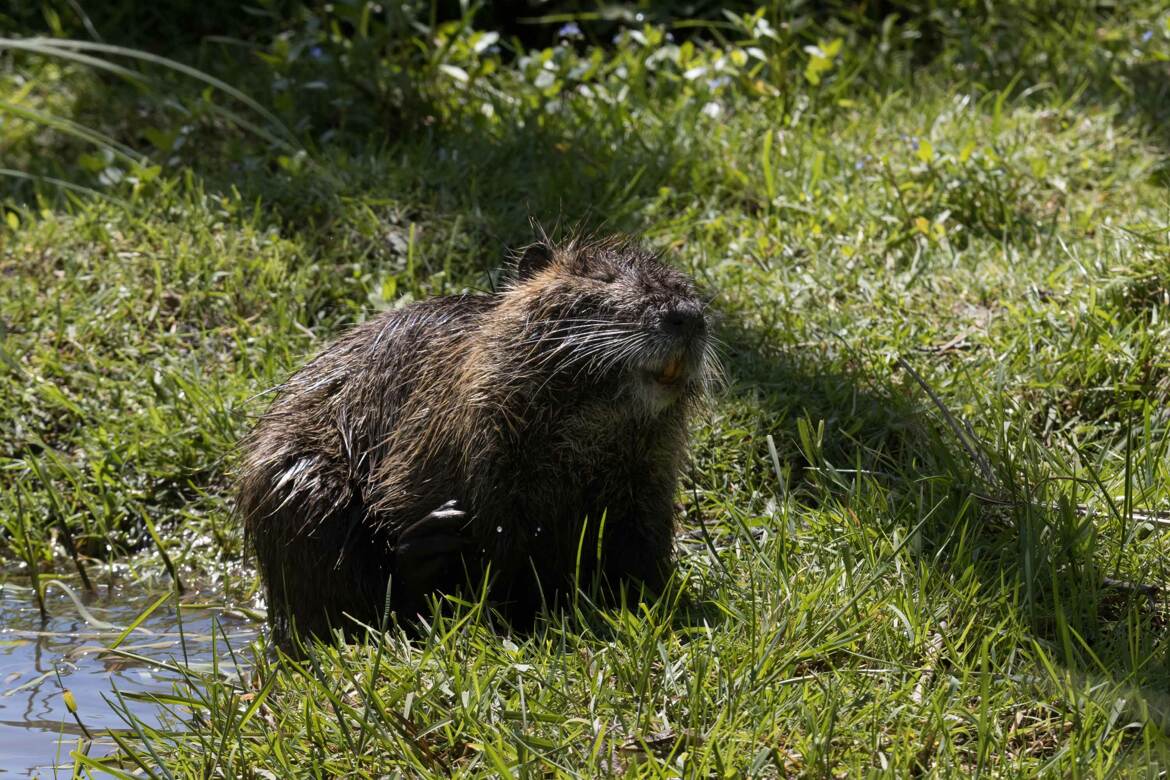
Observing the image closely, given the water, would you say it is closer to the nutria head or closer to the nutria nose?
the nutria head

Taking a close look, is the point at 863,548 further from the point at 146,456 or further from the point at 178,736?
the point at 146,456

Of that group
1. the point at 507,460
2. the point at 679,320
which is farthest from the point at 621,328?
the point at 507,460

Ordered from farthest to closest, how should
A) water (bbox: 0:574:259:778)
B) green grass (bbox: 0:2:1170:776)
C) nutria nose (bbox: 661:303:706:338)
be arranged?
1. nutria nose (bbox: 661:303:706:338)
2. water (bbox: 0:574:259:778)
3. green grass (bbox: 0:2:1170:776)

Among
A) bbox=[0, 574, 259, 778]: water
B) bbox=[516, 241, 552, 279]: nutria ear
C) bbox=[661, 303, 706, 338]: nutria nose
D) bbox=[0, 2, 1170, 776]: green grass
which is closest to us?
bbox=[0, 2, 1170, 776]: green grass

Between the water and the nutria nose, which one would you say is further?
the nutria nose

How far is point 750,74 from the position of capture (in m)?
6.56

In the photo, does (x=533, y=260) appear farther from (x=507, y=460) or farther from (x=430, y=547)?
(x=430, y=547)

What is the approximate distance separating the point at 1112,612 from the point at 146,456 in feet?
9.88

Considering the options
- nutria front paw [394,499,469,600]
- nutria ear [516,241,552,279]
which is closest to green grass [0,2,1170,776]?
nutria front paw [394,499,469,600]

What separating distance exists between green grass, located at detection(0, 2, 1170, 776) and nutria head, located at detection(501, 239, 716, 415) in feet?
1.52

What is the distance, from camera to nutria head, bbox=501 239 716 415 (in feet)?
11.7

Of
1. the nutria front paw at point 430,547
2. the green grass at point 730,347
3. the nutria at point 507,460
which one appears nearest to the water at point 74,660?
the green grass at point 730,347

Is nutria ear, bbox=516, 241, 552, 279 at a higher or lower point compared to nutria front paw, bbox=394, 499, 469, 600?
higher

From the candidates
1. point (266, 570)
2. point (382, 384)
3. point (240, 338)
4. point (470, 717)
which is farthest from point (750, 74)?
point (470, 717)
